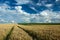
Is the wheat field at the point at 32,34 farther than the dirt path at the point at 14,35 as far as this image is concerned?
No

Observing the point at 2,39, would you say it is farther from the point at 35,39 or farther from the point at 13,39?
the point at 35,39

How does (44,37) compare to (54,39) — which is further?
(44,37)

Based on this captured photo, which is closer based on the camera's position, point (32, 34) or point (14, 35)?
point (14, 35)

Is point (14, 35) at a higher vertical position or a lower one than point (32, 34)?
higher

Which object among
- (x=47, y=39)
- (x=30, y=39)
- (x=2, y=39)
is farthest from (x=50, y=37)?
(x=2, y=39)

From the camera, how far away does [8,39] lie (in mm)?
14070

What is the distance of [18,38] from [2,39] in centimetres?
120

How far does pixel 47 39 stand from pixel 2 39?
11.0 ft

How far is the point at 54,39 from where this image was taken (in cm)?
1330

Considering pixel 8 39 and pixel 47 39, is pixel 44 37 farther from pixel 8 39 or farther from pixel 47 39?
pixel 8 39

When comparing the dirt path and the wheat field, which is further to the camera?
the dirt path

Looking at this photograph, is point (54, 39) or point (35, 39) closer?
point (54, 39)

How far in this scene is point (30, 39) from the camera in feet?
46.0

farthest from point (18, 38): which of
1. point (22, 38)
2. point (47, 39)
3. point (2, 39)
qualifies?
point (47, 39)
